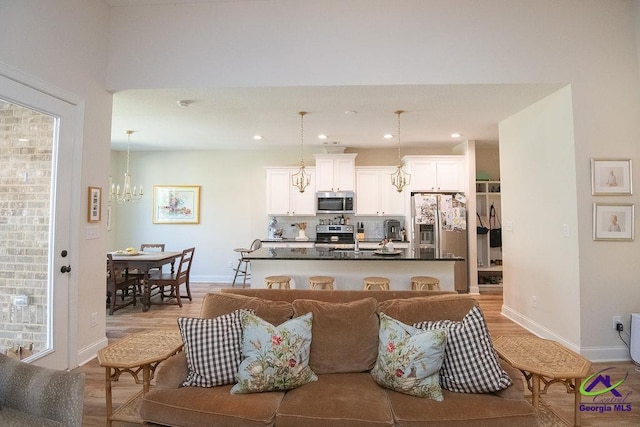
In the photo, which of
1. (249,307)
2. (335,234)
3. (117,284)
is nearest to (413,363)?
(249,307)

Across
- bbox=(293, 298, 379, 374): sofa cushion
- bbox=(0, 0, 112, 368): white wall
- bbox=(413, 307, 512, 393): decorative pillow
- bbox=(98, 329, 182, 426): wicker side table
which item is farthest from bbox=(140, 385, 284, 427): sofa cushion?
bbox=(0, 0, 112, 368): white wall

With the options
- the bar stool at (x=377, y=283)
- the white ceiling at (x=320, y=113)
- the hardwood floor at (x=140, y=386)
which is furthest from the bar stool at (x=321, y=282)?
the white ceiling at (x=320, y=113)

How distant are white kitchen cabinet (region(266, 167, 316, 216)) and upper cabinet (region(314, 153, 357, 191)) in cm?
20

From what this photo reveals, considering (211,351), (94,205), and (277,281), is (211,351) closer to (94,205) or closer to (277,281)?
(277,281)

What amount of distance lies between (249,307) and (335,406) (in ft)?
2.55

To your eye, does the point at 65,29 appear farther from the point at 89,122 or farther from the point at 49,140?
the point at 49,140

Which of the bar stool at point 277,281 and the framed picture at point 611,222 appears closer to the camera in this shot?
the framed picture at point 611,222

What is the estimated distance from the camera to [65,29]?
279cm

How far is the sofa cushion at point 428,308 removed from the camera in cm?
194

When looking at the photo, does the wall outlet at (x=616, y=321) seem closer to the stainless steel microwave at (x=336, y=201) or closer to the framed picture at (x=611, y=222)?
the framed picture at (x=611, y=222)

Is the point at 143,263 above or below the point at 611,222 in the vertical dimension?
below

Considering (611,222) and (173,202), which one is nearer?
(611,222)

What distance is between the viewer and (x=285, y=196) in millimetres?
6195

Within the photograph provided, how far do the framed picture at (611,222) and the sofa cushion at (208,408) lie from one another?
3.36 m
